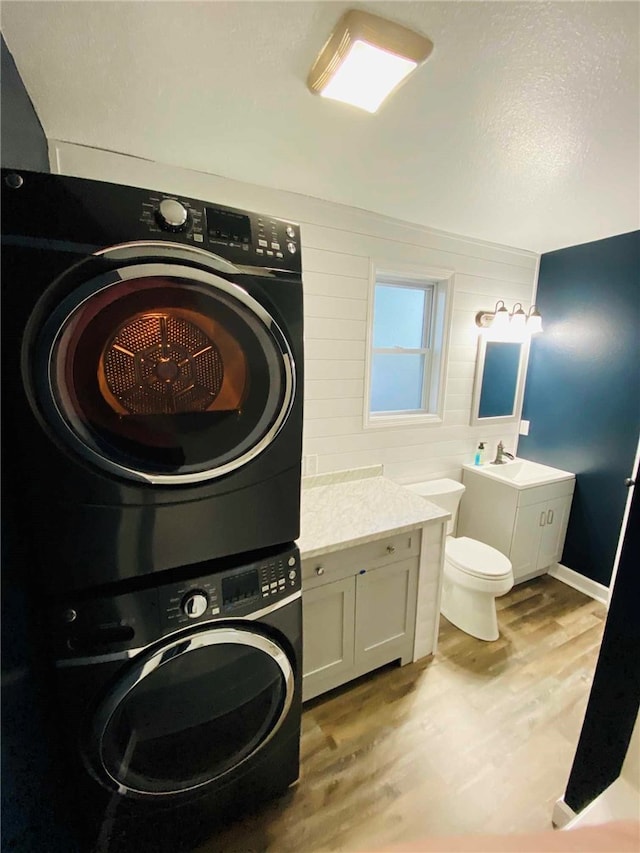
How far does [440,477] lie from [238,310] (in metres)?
2.21

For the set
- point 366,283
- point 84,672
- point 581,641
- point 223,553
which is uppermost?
point 366,283

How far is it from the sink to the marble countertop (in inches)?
33.3

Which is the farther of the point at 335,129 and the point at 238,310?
the point at 335,129

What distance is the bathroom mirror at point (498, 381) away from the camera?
106 inches

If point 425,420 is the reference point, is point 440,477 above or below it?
below

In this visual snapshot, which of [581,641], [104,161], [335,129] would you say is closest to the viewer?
[335,129]

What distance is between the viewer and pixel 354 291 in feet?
6.98

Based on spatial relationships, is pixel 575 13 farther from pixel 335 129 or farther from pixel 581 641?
pixel 581 641

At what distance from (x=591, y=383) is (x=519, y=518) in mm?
1058

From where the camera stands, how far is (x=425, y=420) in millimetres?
2551

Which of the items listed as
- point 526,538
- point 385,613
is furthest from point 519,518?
point 385,613

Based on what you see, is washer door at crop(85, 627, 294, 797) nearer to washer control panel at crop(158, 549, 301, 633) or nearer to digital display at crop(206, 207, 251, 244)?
washer control panel at crop(158, 549, 301, 633)

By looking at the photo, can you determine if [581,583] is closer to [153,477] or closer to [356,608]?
[356,608]

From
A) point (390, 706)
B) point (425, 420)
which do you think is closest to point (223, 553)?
point (390, 706)
